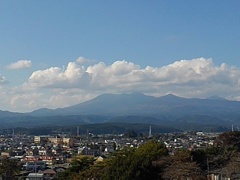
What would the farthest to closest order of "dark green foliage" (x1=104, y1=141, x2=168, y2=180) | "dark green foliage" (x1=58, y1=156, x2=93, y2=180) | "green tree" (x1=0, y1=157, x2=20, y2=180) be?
"green tree" (x1=0, y1=157, x2=20, y2=180), "dark green foliage" (x1=58, y1=156, x2=93, y2=180), "dark green foliage" (x1=104, y1=141, x2=168, y2=180)

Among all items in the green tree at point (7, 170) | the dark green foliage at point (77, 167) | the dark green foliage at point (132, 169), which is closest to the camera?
the dark green foliage at point (132, 169)

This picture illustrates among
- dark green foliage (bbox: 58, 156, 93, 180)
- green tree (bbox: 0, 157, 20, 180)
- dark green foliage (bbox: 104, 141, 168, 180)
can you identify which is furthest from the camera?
green tree (bbox: 0, 157, 20, 180)

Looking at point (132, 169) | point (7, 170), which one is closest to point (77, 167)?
point (7, 170)

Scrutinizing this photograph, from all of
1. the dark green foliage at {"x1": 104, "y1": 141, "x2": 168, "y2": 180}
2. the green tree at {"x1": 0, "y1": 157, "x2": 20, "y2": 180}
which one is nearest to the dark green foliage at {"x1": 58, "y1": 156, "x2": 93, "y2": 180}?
the green tree at {"x1": 0, "y1": 157, "x2": 20, "y2": 180}

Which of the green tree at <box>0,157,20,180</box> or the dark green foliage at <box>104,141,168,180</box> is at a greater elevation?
the dark green foliage at <box>104,141,168,180</box>

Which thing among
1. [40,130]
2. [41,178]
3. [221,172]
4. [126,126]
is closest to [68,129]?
[40,130]

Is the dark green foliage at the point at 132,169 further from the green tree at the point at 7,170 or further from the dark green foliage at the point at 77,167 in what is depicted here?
the green tree at the point at 7,170

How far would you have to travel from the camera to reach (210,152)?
29.1 meters

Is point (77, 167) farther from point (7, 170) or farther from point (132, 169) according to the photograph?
point (132, 169)

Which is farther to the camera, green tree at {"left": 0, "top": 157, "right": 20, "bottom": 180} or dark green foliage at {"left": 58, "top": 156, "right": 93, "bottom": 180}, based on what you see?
green tree at {"left": 0, "top": 157, "right": 20, "bottom": 180}

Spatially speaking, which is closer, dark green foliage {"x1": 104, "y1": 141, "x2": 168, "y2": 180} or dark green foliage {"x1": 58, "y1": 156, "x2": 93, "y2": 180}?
dark green foliage {"x1": 104, "y1": 141, "x2": 168, "y2": 180}

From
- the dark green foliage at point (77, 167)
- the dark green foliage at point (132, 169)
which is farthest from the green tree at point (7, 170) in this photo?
the dark green foliage at point (132, 169)

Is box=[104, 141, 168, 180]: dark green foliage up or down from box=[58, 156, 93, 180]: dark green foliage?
up

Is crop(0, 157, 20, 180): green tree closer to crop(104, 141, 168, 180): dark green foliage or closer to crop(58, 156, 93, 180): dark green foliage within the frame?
crop(58, 156, 93, 180): dark green foliage
